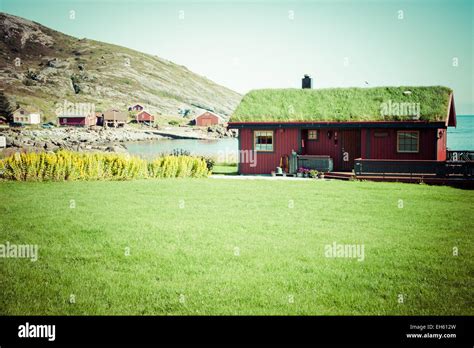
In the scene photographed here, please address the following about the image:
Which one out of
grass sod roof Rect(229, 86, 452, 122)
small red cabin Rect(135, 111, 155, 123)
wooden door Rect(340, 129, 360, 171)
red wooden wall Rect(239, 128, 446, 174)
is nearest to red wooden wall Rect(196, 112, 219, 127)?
small red cabin Rect(135, 111, 155, 123)

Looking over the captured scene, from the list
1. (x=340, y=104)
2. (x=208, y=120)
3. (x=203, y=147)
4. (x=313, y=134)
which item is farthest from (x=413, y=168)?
(x=208, y=120)

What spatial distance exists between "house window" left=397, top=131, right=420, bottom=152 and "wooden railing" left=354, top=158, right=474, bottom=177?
2862 millimetres

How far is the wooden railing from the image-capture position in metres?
21.4

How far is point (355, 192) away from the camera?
17828 mm

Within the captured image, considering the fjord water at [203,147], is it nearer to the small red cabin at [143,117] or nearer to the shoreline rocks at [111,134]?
the shoreline rocks at [111,134]

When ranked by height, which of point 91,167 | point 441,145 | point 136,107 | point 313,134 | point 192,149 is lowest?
point 91,167

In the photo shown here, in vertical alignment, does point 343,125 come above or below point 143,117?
below

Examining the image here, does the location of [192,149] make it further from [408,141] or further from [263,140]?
[408,141]

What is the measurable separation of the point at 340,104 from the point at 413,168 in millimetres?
6784

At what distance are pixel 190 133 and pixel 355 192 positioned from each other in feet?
377

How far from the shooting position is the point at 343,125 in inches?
1006

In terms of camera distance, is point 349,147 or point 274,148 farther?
point 274,148

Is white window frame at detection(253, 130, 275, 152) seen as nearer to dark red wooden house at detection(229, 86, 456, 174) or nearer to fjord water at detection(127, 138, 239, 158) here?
dark red wooden house at detection(229, 86, 456, 174)
